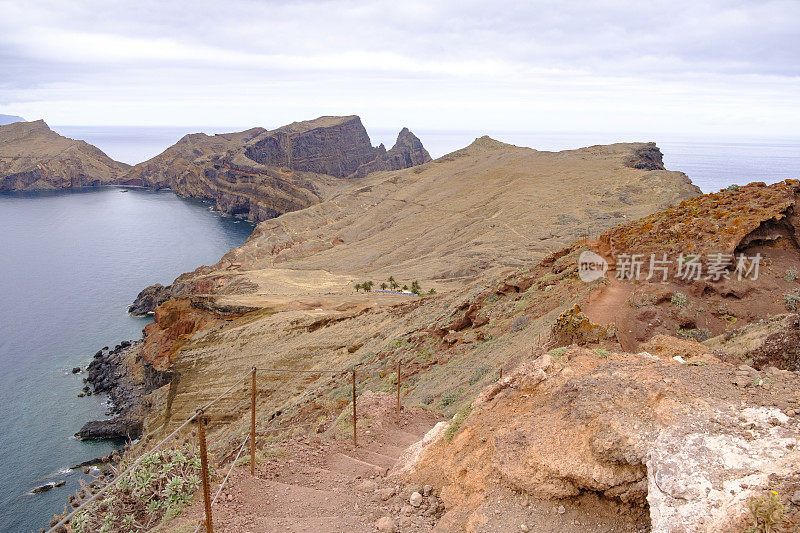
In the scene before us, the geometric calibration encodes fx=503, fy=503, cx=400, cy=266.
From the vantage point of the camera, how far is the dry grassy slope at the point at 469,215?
160ft

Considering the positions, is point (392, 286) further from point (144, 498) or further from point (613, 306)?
point (144, 498)

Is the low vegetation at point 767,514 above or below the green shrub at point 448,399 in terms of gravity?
above

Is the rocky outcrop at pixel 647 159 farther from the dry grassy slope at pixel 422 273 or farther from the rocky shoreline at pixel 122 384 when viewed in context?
the rocky shoreline at pixel 122 384

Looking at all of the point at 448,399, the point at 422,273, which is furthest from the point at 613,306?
→ the point at 422,273

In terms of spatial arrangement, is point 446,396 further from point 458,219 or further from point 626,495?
point 458,219

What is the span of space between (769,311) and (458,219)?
179 feet

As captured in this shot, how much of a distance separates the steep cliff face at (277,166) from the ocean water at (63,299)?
349 inches

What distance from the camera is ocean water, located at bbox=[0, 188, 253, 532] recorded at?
2797 cm

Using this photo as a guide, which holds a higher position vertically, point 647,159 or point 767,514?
point 647,159

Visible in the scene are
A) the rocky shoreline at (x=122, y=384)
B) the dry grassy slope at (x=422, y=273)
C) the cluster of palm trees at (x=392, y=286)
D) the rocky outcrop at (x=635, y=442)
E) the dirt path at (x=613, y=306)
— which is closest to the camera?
the rocky outcrop at (x=635, y=442)

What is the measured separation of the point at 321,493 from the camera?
820cm

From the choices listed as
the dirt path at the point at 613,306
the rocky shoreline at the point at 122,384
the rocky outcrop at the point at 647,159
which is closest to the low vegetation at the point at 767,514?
the dirt path at the point at 613,306

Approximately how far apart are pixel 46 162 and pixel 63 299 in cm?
11583

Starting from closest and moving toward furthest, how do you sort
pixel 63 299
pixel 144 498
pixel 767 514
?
1. pixel 767 514
2. pixel 144 498
3. pixel 63 299
